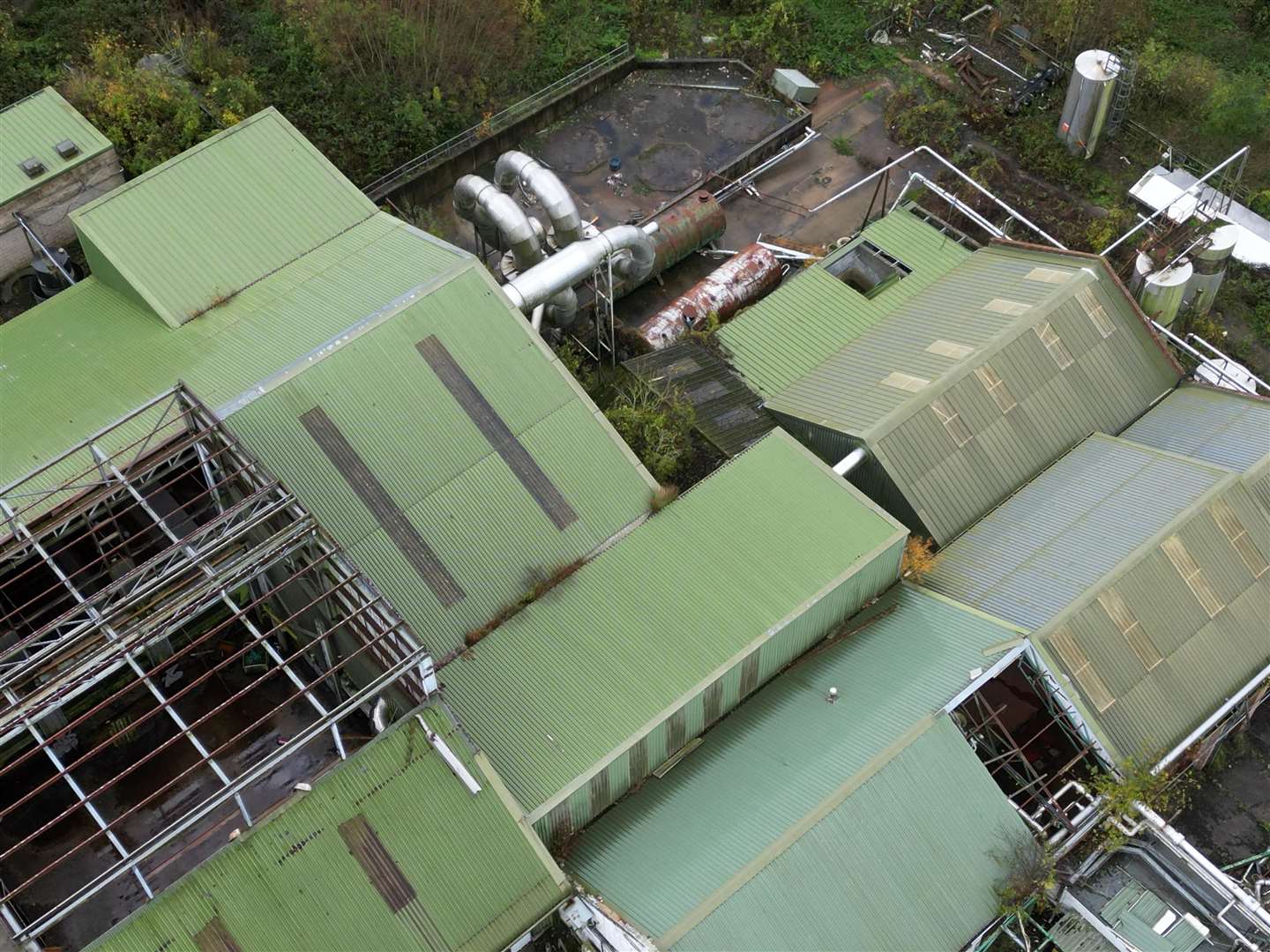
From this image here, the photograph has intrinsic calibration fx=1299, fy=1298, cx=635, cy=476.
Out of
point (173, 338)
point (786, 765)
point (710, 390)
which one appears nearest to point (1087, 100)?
point (710, 390)

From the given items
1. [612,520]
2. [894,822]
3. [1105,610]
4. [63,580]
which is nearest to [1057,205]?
[1105,610]

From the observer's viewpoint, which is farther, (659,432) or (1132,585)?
(659,432)

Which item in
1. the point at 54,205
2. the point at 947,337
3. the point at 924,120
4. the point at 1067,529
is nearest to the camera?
the point at 1067,529

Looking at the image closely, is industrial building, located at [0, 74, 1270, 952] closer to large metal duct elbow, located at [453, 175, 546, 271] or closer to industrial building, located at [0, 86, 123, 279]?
large metal duct elbow, located at [453, 175, 546, 271]

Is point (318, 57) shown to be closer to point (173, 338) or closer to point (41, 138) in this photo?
point (41, 138)

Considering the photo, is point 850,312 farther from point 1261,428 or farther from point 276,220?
point 276,220

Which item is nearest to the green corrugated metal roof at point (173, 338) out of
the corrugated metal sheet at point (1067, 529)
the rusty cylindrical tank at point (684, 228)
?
the rusty cylindrical tank at point (684, 228)

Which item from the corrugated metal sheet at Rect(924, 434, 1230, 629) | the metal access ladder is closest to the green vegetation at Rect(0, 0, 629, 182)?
the metal access ladder
